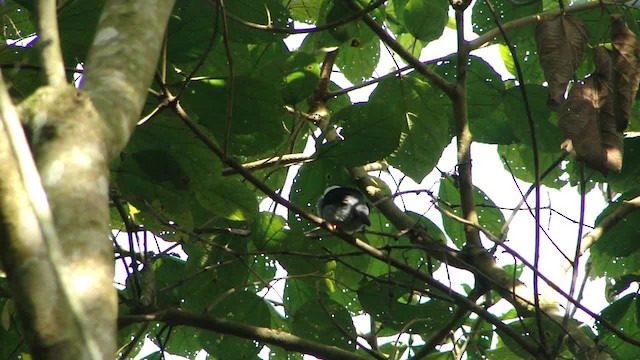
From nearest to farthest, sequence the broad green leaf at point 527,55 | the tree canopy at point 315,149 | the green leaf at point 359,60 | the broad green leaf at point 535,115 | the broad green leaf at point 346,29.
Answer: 1. the tree canopy at point 315,149
2. the broad green leaf at point 346,29
3. the broad green leaf at point 535,115
4. the broad green leaf at point 527,55
5. the green leaf at point 359,60

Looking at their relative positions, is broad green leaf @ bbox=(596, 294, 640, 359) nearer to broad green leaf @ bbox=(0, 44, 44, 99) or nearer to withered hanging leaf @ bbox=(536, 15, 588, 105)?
withered hanging leaf @ bbox=(536, 15, 588, 105)

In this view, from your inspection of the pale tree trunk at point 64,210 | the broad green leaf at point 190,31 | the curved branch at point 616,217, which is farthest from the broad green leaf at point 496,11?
the pale tree trunk at point 64,210

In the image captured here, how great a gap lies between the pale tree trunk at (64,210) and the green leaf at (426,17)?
2.03 m

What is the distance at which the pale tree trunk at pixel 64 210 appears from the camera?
3.29 feet

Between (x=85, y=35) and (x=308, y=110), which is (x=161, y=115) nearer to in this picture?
(x=85, y=35)

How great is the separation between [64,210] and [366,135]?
176 cm

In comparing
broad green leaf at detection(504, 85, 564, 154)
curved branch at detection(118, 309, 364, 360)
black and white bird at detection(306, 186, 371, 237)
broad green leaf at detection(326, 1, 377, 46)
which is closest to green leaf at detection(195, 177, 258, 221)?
curved branch at detection(118, 309, 364, 360)

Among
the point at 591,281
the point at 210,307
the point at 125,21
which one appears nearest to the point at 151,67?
the point at 125,21

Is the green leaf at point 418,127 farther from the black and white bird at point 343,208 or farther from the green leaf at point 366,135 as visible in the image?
the green leaf at point 366,135

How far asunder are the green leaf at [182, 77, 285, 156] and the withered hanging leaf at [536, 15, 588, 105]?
809 millimetres

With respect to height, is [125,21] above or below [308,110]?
below

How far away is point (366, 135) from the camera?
2.83 meters

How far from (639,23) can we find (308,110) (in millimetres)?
1391

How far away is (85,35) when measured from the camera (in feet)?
8.03
